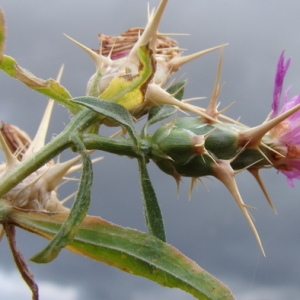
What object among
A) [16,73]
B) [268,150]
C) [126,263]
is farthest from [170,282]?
[16,73]

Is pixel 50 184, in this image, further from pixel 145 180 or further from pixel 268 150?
pixel 268 150

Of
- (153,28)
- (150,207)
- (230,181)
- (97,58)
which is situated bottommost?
(150,207)

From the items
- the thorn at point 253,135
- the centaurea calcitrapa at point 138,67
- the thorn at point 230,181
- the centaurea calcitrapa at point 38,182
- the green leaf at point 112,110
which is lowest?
the centaurea calcitrapa at point 38,182

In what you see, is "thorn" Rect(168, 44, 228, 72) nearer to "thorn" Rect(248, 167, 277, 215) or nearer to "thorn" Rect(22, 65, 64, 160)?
"thorn" Rect(248, 167, 277, 215)

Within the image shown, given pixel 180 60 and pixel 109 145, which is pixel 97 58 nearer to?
pixel 180 60

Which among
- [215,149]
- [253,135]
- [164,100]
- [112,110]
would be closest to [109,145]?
[112,110]

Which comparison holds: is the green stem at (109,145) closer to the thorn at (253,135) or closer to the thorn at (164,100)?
the thorn at (164,100)

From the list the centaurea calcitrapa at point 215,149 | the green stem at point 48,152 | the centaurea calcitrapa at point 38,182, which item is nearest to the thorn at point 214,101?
the centaurea calcitrapa at point 215,149

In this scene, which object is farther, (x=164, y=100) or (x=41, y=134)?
(x=41, y=134)

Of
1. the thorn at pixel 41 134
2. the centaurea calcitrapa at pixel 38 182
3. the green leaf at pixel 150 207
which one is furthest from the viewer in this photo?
the thorn at pixel 41 134
